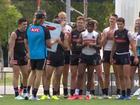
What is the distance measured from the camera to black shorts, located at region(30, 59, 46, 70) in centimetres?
1485

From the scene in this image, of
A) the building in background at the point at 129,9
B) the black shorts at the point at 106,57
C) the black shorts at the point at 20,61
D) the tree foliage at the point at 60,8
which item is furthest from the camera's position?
the tree foliage at the point at 60,8

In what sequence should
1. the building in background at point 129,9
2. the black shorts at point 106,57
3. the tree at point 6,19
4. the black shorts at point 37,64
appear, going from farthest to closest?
the tree at point 6,19 → the building in background at point 129,9 → the black shorts at point 106,57 → the black shorts at point 37,64

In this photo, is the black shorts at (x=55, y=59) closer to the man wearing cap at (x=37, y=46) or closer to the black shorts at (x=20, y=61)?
the black shorts at (x=20, y=61)

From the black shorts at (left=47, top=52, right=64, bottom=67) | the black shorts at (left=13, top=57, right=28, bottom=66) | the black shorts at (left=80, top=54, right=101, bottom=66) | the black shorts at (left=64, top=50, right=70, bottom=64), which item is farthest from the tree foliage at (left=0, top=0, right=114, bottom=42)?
the black shorts at (left=13, top=57, right=28, bottom=66)

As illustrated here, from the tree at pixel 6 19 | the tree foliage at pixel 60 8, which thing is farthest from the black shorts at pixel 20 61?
the tree foliage at pixel 60 8

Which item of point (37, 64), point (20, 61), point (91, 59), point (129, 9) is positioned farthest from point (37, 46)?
point (129, 9)

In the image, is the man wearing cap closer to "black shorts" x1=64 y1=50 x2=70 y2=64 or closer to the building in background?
"black shorts" x1=64 y1=50 x2=70 y2=64

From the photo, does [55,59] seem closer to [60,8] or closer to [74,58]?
[74,58]

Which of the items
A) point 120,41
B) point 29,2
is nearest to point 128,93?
point 120,41

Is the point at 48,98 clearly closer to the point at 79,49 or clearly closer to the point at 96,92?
the point at 79,49

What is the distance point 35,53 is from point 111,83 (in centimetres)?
388

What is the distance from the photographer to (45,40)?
15.0 m

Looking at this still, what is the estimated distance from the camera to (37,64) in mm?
14891

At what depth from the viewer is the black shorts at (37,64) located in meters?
14.9
